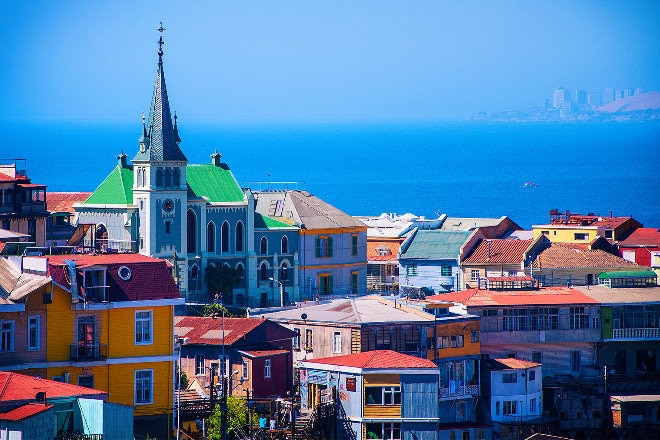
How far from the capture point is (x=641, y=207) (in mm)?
178000

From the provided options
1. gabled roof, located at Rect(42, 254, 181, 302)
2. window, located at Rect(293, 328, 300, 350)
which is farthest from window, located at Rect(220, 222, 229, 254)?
gabled roof, located at Rect(42, 254, 181, 302)

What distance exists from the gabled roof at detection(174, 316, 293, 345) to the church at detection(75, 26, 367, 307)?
47.5 ft

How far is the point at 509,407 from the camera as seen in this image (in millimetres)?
59438

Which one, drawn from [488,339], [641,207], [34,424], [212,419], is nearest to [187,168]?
[488,339]

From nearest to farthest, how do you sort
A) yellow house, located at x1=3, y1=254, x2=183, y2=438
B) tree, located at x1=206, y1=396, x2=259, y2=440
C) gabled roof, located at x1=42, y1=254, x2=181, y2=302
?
yellow house, located at x1=3, y1=254, x2=183, y2=438
gabled roof, located at x1=42, y1=254, x2=181, y2=302
tree, located at x1=206, y1=396, x2=259, y2=440

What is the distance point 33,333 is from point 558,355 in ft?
80.5

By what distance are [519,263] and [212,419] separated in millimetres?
29309

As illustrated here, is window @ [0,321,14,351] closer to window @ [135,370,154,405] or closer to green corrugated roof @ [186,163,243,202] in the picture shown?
window @ [135,370,154,405]

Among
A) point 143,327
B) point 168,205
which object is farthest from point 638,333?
point 143,327

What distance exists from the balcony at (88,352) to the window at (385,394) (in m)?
8.95

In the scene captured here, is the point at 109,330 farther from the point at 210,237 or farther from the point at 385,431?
the point at 210,237

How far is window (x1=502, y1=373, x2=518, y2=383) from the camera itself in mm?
59747

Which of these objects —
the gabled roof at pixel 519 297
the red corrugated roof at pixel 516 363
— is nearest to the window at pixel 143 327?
the red corrugated roof at pixel 516 363

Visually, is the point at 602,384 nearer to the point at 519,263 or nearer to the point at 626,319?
the point at 626,319
